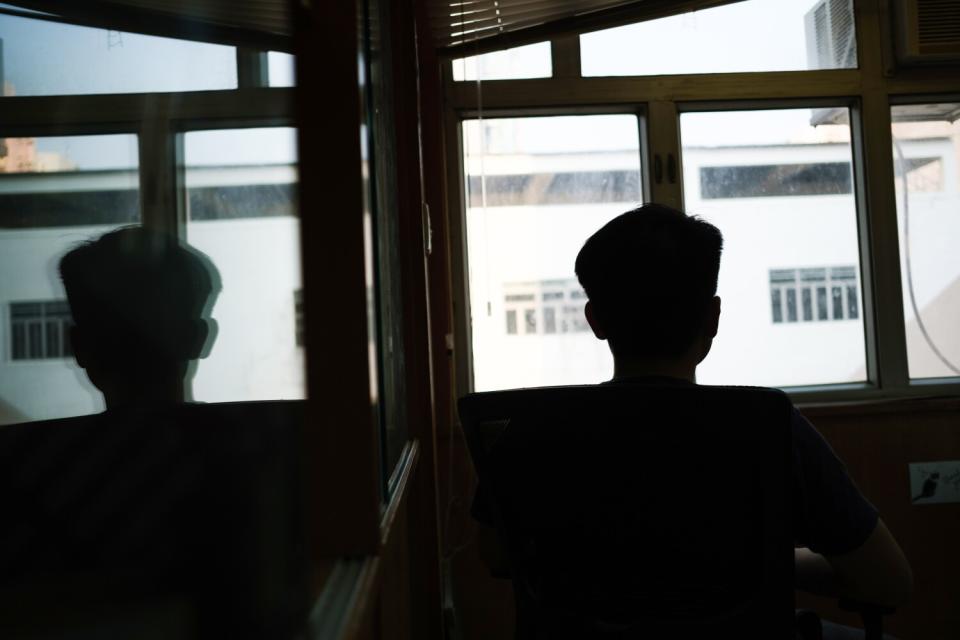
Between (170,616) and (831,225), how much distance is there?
8.12ft

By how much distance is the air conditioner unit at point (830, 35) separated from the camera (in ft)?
7.86

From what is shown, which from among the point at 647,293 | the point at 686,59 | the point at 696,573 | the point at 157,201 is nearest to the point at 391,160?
the point at 647,293

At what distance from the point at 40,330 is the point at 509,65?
2.24 metres

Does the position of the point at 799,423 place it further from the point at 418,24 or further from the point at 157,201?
the point at 418,24

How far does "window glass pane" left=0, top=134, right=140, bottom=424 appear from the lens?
0.80 ft

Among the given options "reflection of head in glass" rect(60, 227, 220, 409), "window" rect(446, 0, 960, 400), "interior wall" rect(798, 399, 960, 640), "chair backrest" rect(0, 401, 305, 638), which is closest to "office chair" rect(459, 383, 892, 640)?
"chair backrest" rect(0, 401, 305, 638)

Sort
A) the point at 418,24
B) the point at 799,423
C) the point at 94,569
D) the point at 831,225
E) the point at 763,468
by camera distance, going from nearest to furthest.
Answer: the point at 94,569
the point at 763,468
the point at 799,423
the point at 418,24
the point at 831,225

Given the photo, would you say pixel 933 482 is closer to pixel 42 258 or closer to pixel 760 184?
pixel 760 184

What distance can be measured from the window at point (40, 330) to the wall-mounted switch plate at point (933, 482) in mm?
2548

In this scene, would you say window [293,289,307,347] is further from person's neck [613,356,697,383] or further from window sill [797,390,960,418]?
window sill [797,390,960,418]

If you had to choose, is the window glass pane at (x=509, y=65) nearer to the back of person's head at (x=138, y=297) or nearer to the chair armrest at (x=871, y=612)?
the chair armrest at (x=871, y=612)

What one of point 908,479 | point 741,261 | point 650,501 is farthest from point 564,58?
point 650,501

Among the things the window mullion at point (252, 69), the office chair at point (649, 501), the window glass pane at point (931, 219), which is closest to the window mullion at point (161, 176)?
the window mullion at point (252, 69)

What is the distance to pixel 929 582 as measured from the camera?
89.6 inches
